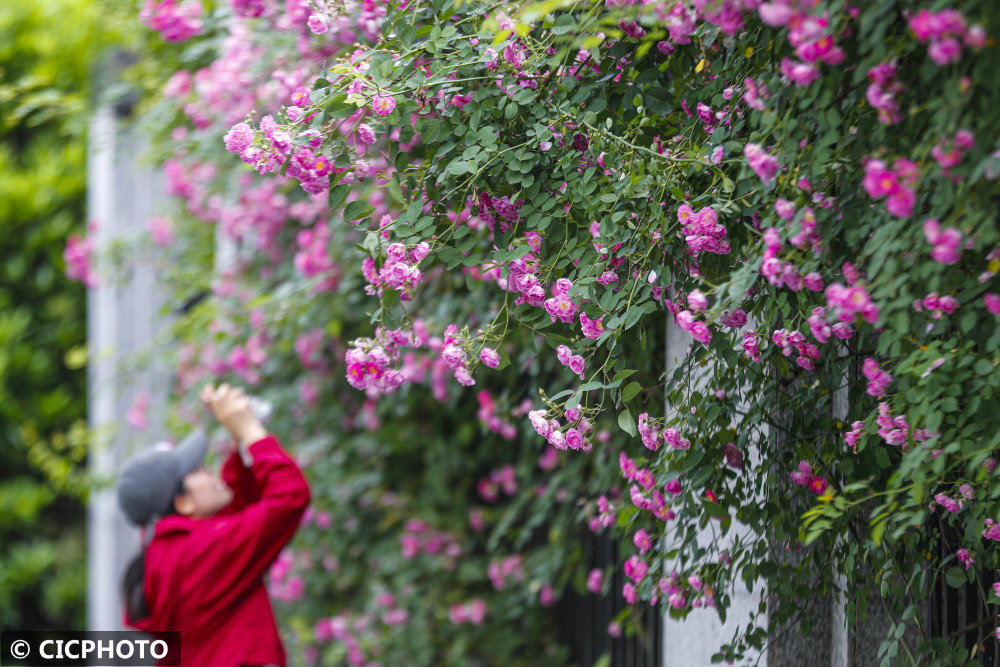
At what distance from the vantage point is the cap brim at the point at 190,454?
7.82 feet

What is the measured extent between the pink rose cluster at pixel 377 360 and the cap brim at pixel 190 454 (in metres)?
1.10

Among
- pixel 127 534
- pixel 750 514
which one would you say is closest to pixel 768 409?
pixel 750 514

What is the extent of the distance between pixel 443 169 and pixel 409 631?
76.2 inches

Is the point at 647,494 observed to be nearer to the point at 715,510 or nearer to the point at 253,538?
the point at 715,510

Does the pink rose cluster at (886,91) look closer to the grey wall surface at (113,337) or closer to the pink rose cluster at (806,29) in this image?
the pink rose cluster at (806,29)

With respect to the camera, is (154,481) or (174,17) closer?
(154,481)

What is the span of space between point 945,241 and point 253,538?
1703mm

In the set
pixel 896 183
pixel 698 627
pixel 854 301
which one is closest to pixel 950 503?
pixel 854 301

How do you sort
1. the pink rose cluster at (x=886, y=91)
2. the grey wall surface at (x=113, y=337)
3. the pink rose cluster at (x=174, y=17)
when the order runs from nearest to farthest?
the pink rose cluster at (x=886, y=91)
the pink rose cluster at (x=174, y=17)
the grey wall surface at (x=113, y=337)

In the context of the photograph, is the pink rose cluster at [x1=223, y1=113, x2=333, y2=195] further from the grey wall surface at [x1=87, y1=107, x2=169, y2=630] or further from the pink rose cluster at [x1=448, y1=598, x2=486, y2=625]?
the grey wall surface at [x1=87, y1=107, x2=169, y2=630]

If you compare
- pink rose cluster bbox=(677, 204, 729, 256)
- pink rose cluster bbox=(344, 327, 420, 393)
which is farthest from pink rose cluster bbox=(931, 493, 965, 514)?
pink rose cluster bbox=(344, 327, 420, 393)

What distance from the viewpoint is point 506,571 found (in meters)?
2.68

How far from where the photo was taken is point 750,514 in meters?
1.47

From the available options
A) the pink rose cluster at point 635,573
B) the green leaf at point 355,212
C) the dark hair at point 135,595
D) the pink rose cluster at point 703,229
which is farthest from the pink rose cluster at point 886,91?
the dark hair at point 135,595
